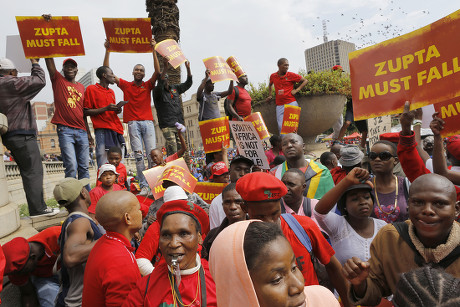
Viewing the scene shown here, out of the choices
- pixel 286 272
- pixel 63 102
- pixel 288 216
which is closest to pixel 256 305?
pixel 286 272

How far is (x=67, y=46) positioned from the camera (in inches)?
240

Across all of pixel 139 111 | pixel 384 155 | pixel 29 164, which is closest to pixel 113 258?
pixel 384 155

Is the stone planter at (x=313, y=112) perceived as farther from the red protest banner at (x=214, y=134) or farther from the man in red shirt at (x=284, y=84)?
the red protest banner at (x=214, y=134)

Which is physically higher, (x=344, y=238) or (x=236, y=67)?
(x=236, y=67)

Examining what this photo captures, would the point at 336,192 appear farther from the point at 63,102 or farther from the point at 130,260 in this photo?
the point at 63,102

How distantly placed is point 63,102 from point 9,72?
1.08 m

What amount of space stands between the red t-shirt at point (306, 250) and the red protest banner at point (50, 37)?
5.05 meters

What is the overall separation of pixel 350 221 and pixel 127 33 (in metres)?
6.09

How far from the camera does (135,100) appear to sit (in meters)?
7.11

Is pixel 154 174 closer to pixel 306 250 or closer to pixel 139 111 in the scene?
pixel 139 111

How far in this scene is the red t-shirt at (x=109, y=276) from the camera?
93.0 inches

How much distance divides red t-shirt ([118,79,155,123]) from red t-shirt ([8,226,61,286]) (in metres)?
3.94

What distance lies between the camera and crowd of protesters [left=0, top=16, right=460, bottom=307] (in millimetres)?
1488

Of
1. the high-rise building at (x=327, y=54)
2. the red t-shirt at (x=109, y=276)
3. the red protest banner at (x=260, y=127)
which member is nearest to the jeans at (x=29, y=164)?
the red t-shirt at (x=109, y=276)
